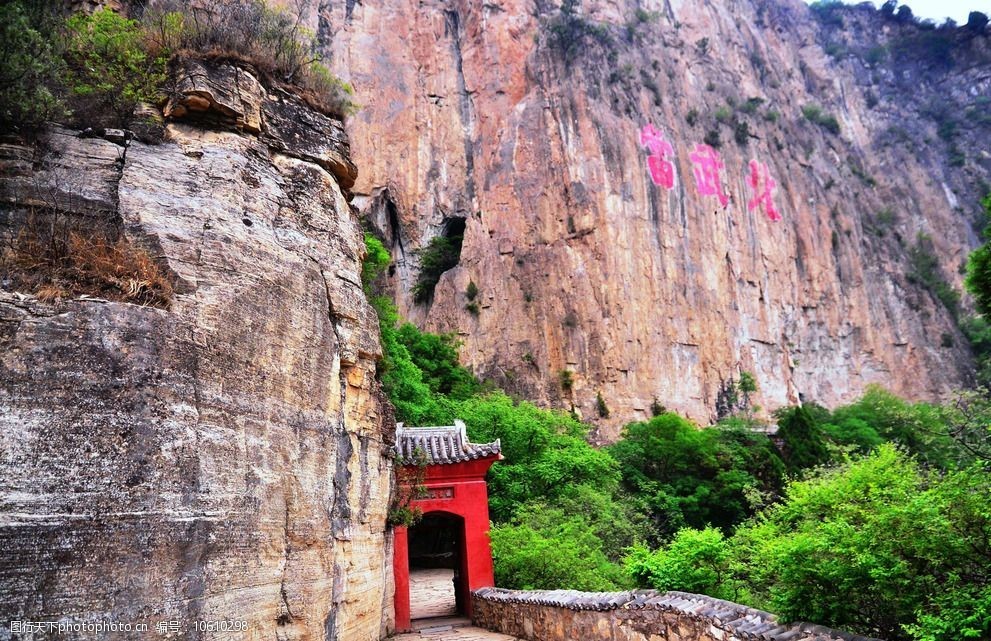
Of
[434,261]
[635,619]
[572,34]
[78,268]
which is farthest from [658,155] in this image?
[78,268]

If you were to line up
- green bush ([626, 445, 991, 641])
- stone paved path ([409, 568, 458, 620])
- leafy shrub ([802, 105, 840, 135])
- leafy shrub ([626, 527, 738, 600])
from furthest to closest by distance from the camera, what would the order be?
1. leafy shrub ([802, 105, 840, 135])
2. stone paved path ([409, 568, 458, 620])
3. leafy shrub ([626, 527, 738, 600])
4. green bush ([626, 445, 991, 641])

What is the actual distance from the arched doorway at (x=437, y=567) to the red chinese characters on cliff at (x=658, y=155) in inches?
829

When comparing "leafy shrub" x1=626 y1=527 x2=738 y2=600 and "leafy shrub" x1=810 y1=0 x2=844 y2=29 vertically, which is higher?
"leafy shrub" x1=810 y1=0 x2=844 y2=29

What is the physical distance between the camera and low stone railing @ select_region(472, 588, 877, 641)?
5008mm

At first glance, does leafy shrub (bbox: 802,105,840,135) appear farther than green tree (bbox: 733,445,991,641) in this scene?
Yes

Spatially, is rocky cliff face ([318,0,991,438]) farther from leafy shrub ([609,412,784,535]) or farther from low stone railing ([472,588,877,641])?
low stone railing ([472,588,877,641])

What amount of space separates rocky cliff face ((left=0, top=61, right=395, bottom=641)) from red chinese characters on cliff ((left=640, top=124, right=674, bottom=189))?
86.8 feet

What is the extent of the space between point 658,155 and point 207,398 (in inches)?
1247

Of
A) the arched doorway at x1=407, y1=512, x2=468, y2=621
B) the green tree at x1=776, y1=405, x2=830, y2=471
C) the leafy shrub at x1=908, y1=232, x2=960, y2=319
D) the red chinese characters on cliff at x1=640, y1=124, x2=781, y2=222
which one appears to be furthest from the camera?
the leafy shrub at x1=908, y1=232, x2=960, y2=319

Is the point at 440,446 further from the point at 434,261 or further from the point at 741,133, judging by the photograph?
the point at 741,133

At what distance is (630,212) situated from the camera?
31.7 m

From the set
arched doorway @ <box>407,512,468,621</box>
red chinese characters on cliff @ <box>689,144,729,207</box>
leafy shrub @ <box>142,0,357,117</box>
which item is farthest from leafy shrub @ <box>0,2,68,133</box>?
red chinese characters on cliff @ <box>689,144,729,207</box>

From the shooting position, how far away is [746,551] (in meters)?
7.92

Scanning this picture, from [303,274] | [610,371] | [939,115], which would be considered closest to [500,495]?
[303,274]
